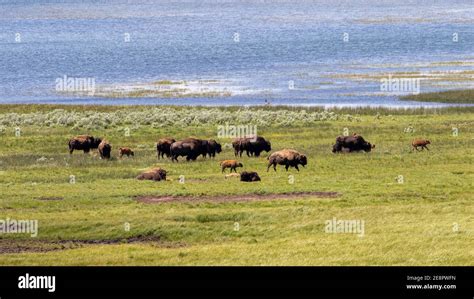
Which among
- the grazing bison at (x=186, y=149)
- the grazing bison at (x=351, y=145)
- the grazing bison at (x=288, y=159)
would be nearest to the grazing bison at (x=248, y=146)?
the grazing bison at (x=186, y=149)

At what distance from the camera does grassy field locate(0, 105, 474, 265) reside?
28641 mm

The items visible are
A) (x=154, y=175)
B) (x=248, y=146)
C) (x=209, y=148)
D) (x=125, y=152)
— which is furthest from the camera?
(x=248, y=146)

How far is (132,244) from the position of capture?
101 ft

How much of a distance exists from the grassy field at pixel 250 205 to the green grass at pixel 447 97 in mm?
20691

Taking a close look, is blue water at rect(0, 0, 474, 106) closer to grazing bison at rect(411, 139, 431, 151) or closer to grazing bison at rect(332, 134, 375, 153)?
grazing bison at rect(411, 139, 431, 151)

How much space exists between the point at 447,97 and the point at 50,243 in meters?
56.8

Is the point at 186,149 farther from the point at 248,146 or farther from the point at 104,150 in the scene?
the point at 104,150

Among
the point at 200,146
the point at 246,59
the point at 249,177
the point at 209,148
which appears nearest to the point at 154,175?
the point at 249,177

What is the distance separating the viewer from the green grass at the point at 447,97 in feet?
267

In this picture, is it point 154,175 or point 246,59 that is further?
point 246,59

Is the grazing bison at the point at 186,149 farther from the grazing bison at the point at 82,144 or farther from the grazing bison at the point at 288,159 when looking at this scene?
the grazing bison at the point at 82,144

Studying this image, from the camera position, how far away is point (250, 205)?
118ft

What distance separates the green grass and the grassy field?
815 inches

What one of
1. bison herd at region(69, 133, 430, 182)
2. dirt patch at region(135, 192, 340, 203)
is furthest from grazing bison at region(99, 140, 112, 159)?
dirt patch at region(135, 192, 340, 203)
